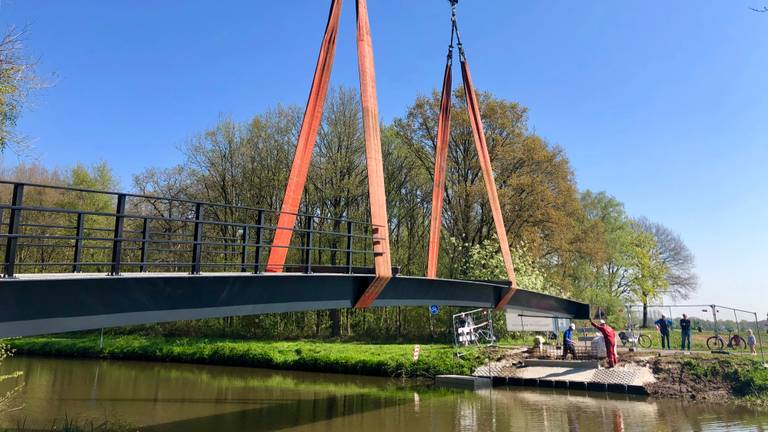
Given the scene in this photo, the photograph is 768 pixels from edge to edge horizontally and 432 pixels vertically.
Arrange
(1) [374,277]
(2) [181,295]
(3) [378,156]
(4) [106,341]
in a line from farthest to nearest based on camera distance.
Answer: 1. (4) [106,341]
2. (3) [378,156]
3. (1) [374,277]
4. (2) [181,295]

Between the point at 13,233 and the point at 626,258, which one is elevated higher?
the point at 626,258

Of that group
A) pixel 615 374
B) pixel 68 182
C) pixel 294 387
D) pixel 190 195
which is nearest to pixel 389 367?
pixel 294 387

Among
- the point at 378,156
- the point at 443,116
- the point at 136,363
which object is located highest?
the point at 443,116

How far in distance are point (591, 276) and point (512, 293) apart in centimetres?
2595

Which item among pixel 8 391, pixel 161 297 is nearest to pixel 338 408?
pixel 161 297

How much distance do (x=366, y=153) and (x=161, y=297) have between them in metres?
6.45

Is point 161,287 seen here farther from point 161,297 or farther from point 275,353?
point 275,353

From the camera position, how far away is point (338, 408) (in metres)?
17.4

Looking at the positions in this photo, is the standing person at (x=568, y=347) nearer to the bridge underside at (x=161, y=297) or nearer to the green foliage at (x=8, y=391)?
the bridge underside at (x=161, y=297)

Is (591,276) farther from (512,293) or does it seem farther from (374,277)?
(374,277)

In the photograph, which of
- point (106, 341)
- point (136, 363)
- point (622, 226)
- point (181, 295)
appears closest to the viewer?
point (181, 295)

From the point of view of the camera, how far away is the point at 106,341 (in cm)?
3438

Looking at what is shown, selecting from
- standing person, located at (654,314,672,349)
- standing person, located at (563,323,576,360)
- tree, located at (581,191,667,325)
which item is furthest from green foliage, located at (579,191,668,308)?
standing person, located at (563,323,576,360)

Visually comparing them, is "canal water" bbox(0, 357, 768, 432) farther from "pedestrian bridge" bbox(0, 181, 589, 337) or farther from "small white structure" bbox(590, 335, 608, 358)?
"pedestrian bridge" bbox(0, 181, 589, 337)
